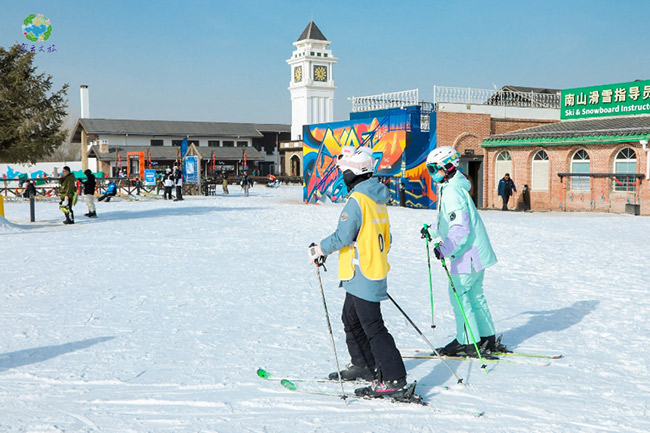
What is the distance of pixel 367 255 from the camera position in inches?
161

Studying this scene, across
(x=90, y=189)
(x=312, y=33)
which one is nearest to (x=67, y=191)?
(x=90, y=189)

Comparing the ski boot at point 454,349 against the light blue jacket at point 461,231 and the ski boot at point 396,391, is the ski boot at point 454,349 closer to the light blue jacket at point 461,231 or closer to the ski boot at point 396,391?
the light blue jacket at point 461,231

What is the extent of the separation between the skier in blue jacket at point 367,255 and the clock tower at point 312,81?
73.8m

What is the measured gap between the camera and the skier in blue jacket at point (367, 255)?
4.08 m

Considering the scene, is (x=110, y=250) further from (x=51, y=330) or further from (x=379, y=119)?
(x=379, y=119)

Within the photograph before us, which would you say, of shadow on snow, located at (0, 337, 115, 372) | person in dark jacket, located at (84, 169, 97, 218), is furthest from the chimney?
shadow on snow, located at (0, 337, 115, 372)

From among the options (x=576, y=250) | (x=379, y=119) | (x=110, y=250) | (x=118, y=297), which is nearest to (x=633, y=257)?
(x=576, y=250)

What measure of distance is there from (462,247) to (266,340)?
1.96 metres

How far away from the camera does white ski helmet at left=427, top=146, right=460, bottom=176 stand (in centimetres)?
512

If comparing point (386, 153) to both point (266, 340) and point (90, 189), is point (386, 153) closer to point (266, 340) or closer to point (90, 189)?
point (90, 189)

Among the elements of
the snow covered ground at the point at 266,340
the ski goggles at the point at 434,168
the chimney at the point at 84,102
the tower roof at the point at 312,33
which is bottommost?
the snow covered ground at the point at 266,340

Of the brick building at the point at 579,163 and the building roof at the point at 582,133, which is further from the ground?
the building roof at the point at 582,133

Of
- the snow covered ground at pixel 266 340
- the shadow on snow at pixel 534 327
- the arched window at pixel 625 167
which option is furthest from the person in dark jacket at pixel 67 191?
the arched window at pixel 625 167

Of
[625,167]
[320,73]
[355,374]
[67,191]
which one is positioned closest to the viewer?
[355,374]
